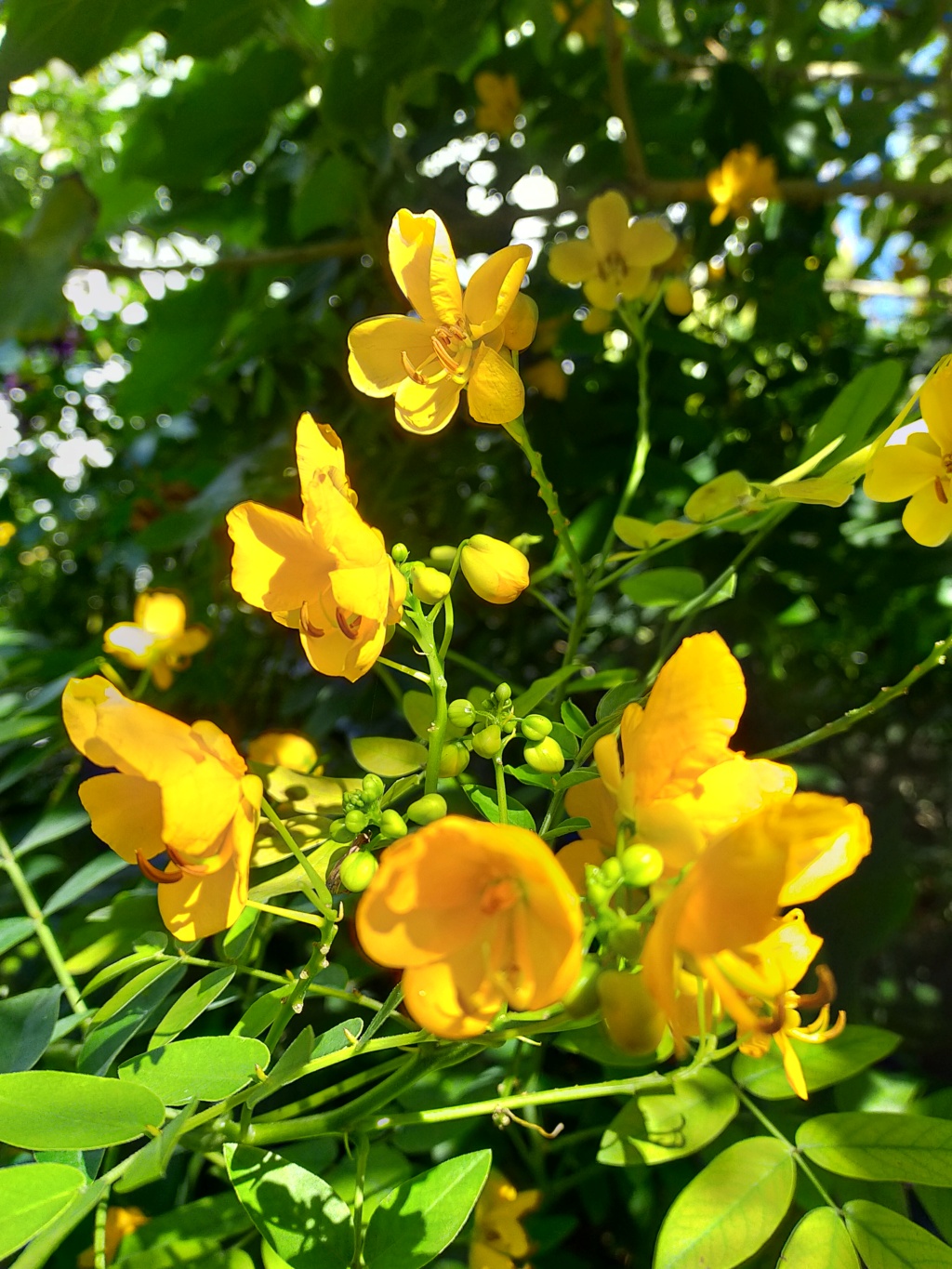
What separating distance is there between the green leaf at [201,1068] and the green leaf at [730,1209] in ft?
0.91

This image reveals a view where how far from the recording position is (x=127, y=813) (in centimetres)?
49

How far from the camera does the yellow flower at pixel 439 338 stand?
0.55 m

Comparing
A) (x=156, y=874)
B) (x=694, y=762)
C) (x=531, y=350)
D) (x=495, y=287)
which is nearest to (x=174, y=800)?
(x=156, y=874)

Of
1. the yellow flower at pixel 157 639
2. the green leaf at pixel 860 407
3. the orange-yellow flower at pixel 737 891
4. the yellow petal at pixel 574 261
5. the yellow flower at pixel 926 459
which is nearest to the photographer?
the orange-yellow flower at pixel 737 891

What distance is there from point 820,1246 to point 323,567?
1.73 feet

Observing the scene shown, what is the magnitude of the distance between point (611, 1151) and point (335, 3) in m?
1.26

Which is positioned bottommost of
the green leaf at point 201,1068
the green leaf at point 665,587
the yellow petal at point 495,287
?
the green leaf at point 665,587

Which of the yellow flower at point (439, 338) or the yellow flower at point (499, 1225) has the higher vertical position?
the yellow flower at point (439, 338)

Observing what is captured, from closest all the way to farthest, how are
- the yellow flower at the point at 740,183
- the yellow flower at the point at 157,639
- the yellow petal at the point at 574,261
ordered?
the yellow petal at the point at 574,261 → the yellow flower at the point at 157,639 → the yellow flower at the point at 740,183

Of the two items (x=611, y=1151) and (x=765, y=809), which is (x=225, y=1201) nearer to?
(x=611, y=1151)

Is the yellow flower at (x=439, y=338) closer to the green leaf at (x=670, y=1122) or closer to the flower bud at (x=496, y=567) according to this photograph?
the flower bud at (x=496, y=567)

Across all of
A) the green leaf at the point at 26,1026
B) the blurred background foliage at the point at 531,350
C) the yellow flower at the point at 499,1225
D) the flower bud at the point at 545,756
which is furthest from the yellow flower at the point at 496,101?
the yellow flower at the point at 499,1225

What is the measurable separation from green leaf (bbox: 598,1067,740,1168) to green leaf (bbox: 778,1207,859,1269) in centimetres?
8

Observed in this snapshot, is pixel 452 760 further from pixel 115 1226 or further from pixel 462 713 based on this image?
pixel 115 1226
